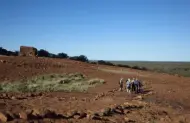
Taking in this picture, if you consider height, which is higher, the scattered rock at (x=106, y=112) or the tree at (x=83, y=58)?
the tree at (x=83, y=58)

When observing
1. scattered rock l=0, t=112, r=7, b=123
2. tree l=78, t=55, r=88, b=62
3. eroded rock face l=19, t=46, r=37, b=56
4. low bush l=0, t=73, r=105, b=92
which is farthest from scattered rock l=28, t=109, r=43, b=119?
tree l=78, t=55, r=88, b=62

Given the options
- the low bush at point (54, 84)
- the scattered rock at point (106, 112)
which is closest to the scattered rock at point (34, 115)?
the scattered rock at point (106, 112)

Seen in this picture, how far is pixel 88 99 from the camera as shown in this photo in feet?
59.7

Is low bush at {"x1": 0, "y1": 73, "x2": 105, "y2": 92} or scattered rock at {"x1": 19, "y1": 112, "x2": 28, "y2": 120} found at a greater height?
scattered rock at {"x1": 19, "y1": 112, "x2": 28, "y2": 120}

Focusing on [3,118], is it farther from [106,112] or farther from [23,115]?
[106,112]

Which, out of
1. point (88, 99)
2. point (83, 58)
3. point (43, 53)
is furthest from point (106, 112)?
point (83, 58)

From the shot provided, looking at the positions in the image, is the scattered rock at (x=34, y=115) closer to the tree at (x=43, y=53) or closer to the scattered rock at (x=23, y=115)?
the scattered rock at (x=23, y=115)

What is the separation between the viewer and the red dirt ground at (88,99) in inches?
511

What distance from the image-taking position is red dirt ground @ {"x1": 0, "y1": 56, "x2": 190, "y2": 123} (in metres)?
13.0

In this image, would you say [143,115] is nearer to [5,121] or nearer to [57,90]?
[5,121]

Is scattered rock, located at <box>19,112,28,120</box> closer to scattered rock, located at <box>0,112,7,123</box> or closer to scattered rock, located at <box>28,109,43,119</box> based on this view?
scattered rock, located at <box>28,109,43,119</box>

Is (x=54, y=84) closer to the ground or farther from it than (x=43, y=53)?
closer to the ground

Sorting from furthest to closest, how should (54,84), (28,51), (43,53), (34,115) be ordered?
(43,53)
(28,51)
(54,84)
(34,115)

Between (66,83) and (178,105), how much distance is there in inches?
483
